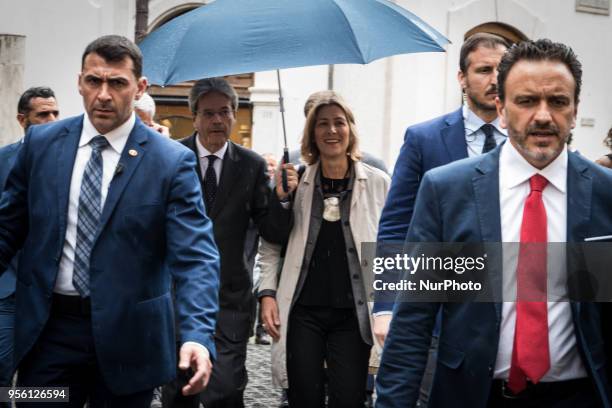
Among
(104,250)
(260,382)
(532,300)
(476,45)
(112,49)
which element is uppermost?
(476,45)

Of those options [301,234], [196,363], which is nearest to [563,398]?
[196,363]

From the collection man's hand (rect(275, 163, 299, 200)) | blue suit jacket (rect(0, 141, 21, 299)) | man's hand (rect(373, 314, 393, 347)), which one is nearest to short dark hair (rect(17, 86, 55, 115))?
blue suit jacket (rect(0, 141, 21, 299))

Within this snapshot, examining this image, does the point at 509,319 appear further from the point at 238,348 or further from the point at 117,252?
the point at 238,348

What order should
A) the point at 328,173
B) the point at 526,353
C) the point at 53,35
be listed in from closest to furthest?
the point at 526,353 → the point at 328,173 → the point at 53,35

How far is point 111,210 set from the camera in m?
4.25

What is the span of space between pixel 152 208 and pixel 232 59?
2.01 m

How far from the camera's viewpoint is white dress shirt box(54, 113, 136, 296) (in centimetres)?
426

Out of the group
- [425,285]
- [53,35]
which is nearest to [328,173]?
[425,285]

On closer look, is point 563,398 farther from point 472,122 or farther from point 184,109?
point 184,109

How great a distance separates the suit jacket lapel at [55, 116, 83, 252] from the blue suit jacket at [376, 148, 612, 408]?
152 centimetres

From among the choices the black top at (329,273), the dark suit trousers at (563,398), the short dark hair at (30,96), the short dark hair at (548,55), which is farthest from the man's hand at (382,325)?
the short dark hair at (30,96)

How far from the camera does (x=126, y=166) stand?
4.37 metres

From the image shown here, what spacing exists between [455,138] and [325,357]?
1.82 meters

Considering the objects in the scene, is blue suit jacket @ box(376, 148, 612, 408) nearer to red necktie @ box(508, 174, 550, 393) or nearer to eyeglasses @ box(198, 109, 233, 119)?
red necktie @ box(508, 174, 550, 393)
